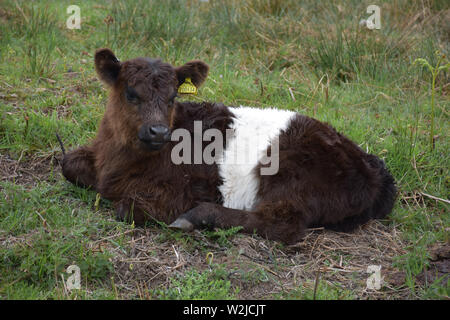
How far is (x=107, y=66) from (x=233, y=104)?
7.49 ft

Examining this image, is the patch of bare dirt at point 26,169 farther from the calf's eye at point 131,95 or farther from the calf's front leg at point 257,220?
the calf's front leg at point 257,220

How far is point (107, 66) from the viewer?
14.5 feet

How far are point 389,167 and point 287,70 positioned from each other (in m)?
2.65

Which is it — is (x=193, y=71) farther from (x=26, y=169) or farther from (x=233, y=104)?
(x=26, y=169)

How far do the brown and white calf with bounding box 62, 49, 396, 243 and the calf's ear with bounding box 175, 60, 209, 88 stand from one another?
0.01 meters

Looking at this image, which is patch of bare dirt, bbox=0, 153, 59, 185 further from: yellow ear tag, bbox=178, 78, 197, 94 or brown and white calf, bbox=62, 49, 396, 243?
yellow ear tag, bbox=178, 78, 197, 94

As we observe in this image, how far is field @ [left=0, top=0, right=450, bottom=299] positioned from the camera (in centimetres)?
363

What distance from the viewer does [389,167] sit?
5430mm

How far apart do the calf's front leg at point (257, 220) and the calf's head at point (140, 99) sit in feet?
2.18

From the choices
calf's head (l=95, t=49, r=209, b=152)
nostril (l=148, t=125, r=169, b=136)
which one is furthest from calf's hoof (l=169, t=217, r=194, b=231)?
nostril (l=148, t=125, r=169, b=136)

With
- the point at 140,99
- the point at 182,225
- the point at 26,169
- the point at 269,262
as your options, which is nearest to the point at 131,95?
the point at 140,99

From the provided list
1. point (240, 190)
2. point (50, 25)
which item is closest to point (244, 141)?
point (240, 190)
